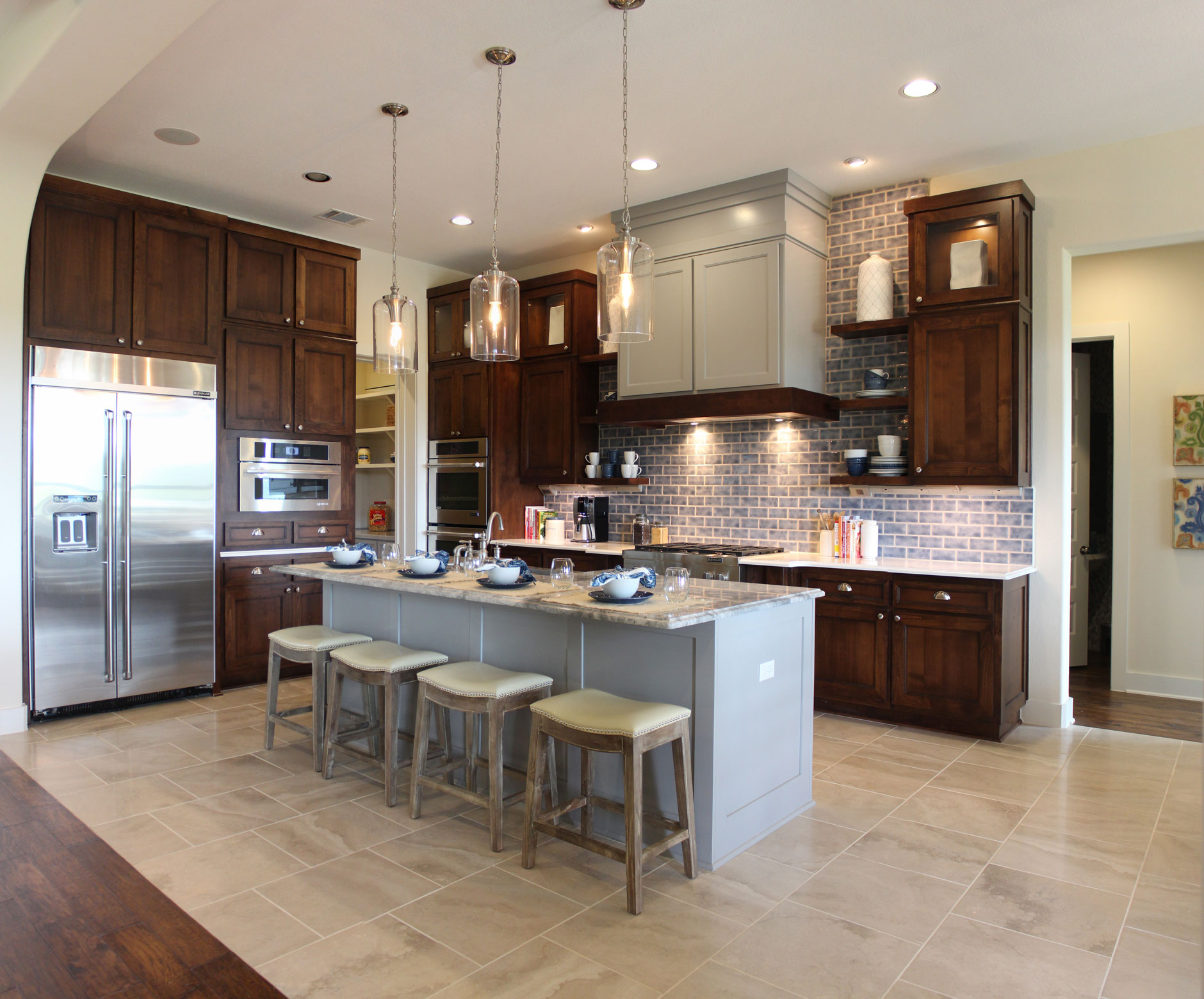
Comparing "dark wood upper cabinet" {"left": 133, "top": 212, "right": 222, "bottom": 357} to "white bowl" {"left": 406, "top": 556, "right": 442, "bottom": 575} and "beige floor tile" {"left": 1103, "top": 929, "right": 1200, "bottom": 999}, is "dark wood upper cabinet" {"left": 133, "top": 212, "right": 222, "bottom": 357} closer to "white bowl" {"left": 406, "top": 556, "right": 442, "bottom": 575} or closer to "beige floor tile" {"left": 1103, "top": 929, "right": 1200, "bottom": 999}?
"white bowl" {"left": 406, "top": 556, "right": 442, "bottom": 575}

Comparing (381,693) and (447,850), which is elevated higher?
(381,693)

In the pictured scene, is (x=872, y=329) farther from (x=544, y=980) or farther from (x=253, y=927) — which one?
(x=253, y=927)

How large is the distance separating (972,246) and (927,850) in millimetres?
3079

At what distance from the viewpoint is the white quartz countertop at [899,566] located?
4.13 meters

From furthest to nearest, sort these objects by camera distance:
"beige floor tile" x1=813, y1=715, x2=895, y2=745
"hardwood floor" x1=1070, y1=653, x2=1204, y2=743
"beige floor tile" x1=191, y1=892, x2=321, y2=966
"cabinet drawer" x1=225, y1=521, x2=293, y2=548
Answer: "cabinet drawer" x1=225, y1=521, x2=293, y2=548 < "hardwood floor" x1=1070, y1=653, x2=1204, y2=743 < "beige floor tile" x1=813, y1=715, x2=895, y2=745 < "beige floor tile" x1=191, y1=892, x2=321, y2=966

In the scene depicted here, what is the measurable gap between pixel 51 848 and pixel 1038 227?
17.4 feet

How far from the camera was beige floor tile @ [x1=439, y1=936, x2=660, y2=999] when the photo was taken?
6.69 ft

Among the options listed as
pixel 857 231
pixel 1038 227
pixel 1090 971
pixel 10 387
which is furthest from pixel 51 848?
pixel 1038 227

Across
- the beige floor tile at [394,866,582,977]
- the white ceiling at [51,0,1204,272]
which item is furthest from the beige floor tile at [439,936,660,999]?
the white ceiling at [51,0,1204,272]

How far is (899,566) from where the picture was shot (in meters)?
4.39

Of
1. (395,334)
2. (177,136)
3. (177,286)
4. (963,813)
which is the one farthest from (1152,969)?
(177,286)

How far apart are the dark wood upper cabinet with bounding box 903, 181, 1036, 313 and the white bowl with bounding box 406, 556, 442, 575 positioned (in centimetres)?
294

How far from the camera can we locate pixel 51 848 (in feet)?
9.34

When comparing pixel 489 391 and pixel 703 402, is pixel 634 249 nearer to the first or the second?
pixel 703 402
